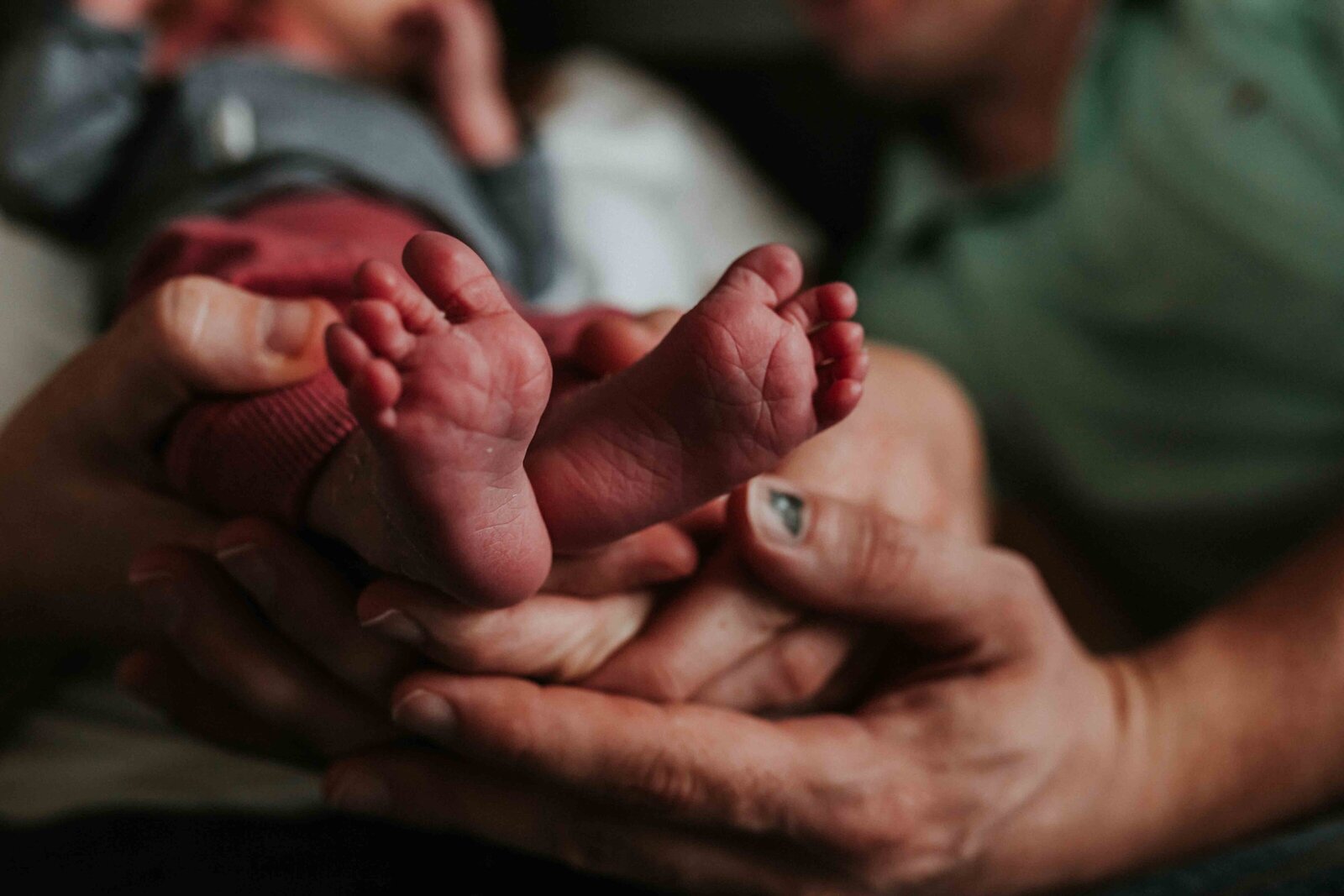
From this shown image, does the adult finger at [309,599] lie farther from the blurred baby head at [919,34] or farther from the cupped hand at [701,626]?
the blurred baby head at [919,34]

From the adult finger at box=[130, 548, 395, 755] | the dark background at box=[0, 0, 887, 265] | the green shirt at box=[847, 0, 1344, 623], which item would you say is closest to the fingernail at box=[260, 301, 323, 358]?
the adult finger at box=[130, 548, 395, 755]

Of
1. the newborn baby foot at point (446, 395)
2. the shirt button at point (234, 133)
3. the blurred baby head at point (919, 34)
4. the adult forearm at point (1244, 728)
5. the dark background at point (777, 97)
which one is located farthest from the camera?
the dark background at point (777, 97)

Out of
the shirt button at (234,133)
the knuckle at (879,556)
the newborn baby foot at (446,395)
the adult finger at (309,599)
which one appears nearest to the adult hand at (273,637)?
the adult finger at (309,599)

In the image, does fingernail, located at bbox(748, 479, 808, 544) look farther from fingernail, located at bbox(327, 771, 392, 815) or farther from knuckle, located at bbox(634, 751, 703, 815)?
fingernail, located at bbox(327, 771, 392, 815)

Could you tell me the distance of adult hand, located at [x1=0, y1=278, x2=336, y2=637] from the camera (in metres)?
0.46

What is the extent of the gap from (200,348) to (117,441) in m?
0.10

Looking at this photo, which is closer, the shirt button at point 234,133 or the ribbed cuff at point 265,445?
the ribbed cuff at point 265,445

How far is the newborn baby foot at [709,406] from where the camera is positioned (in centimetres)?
39

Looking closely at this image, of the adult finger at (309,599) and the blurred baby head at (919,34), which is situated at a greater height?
the blurred baby head at (919,34)

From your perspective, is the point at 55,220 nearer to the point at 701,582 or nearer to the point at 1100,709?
the point at 701,582

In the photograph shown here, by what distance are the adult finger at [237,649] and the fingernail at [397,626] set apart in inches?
3.4

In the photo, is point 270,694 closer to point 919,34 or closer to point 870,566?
point 870,566

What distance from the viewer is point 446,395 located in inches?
12.7

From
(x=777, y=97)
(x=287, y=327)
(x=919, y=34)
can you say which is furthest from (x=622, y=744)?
(x=777, y=97)
